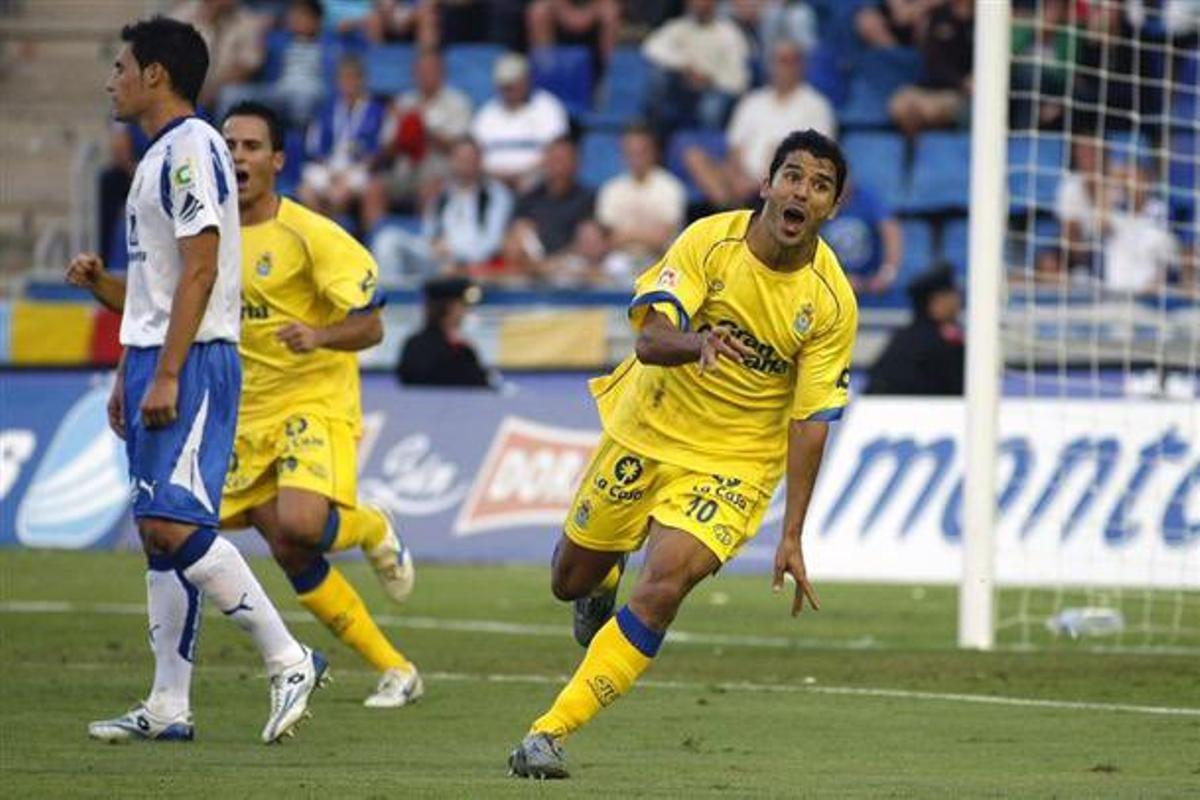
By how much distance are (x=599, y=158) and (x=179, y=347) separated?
16.6m

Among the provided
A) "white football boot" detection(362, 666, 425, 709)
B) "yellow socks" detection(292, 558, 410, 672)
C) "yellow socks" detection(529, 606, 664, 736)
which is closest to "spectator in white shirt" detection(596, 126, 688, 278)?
"yellow socks" detection(292, 558, 410, 672)

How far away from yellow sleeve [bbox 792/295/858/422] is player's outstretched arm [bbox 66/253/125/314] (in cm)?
247

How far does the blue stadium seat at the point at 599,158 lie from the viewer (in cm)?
2605

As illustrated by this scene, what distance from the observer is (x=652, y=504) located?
1027cm

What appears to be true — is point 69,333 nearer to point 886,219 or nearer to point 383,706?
point 886,219

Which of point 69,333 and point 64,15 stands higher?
point 64,15

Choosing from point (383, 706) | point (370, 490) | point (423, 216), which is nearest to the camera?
point (383, 706)

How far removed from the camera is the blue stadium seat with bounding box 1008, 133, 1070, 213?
21812 mm

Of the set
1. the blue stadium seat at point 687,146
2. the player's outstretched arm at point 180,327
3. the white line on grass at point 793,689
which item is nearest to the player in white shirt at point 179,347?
the player's outstretched arm at point 180,327

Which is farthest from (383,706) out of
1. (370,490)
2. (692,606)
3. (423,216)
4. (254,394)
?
(423,216)

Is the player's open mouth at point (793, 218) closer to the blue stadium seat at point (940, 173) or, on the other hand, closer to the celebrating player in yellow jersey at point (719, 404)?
the celebrating player in yellow jersey at point (719, 404)

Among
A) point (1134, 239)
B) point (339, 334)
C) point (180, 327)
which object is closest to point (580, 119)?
point (1134, 239)

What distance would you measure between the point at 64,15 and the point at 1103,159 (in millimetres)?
12797

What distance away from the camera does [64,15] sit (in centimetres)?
2981
